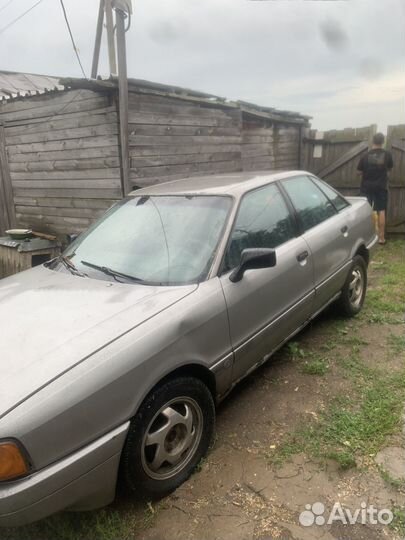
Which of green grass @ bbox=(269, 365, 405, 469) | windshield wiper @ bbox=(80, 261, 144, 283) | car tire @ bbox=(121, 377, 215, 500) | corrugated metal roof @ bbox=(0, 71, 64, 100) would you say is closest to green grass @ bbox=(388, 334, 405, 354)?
green grass @ bbox=(269, 365, 405, 469)

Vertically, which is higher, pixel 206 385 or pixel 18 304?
pixel 18 304

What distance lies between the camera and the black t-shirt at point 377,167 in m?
7.65

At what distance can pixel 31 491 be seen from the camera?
1.62 meters

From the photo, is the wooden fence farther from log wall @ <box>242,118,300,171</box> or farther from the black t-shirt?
the black t-shirt

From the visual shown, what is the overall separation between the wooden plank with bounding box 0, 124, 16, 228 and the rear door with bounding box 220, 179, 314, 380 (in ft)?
20.8

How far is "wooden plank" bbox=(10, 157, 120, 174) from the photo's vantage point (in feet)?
19.4

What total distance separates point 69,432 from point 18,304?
1023 millimetres

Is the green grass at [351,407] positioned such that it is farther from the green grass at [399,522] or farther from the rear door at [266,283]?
the rear door at [266,283]

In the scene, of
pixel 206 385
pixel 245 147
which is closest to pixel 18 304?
pixel 206 385

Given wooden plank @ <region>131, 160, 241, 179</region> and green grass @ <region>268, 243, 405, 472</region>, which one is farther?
wooden plank @ <region>131, 160, 241, 179</region>

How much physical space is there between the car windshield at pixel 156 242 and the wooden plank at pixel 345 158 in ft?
23.6

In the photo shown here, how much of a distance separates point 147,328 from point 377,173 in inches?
277

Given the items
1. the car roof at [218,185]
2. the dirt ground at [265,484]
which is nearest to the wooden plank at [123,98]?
the car roof at [218,185]

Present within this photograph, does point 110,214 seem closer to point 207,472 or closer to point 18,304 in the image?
point 18,304
